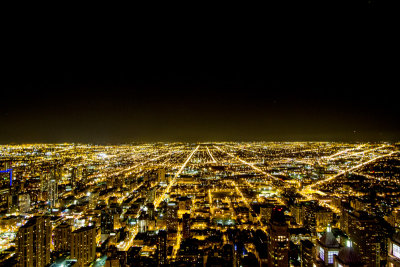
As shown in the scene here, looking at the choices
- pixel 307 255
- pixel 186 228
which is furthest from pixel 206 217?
pixel 307 255

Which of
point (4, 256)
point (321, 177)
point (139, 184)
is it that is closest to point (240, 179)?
point (321, 177)

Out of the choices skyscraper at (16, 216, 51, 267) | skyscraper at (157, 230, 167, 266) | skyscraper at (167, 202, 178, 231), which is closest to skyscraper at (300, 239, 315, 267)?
skyscraper at (157, 230, 167, 266)

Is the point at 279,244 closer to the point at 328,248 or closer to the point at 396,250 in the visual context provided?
the point at 328,248

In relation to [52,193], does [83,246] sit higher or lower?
lower

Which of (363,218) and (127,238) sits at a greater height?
(363,218)

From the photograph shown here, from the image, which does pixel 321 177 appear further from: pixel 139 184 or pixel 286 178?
pixel 139 184

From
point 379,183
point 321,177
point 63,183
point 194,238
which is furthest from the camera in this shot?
point 321,177
